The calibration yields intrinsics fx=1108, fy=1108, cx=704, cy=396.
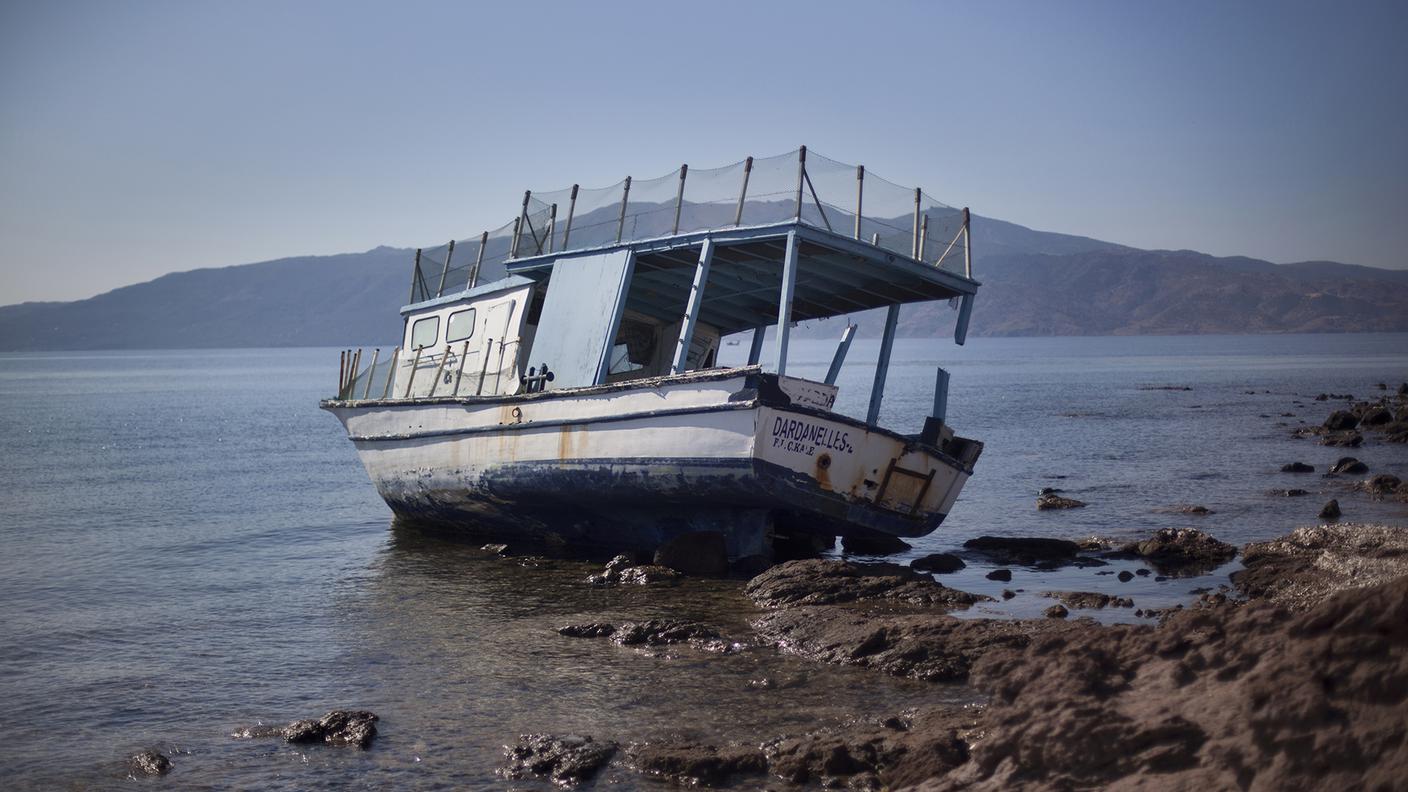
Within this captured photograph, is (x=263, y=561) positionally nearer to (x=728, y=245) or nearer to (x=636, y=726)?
(x=728, y=245)

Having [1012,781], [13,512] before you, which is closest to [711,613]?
[1012,781]

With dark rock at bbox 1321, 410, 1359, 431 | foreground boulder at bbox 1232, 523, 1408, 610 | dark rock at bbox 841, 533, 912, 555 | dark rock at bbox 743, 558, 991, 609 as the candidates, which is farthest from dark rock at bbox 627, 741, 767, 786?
dark rock at bbox 1321, 410, 1359, 431

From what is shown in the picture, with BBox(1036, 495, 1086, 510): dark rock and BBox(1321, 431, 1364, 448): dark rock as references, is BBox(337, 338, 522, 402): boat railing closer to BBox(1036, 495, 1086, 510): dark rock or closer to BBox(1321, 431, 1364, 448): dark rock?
BBox(1036, 495, 1086, 510): dark rock

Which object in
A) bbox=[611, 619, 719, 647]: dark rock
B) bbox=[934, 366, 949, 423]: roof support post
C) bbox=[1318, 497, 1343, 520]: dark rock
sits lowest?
bbox=[611, 619, 719, 647]: dark rock

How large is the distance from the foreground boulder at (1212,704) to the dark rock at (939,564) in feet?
26.9

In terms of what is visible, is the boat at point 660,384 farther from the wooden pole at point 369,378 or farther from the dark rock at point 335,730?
the dark rock at point 335,730

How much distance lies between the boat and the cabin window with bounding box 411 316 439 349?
0.14 feet

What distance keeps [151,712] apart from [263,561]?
8.31 metres

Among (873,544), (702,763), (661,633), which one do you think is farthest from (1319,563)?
(702,763)

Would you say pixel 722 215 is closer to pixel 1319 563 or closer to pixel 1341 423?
pixel 1319 563

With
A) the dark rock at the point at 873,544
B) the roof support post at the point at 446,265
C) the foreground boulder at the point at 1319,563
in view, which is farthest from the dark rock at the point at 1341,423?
the roof support post at the point at 446,265

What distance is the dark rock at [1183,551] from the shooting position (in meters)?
13.5

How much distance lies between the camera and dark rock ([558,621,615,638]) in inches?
434

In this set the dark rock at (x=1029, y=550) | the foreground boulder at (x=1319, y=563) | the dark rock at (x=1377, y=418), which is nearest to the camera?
the foreground boulder at (x=1319, y=563)
